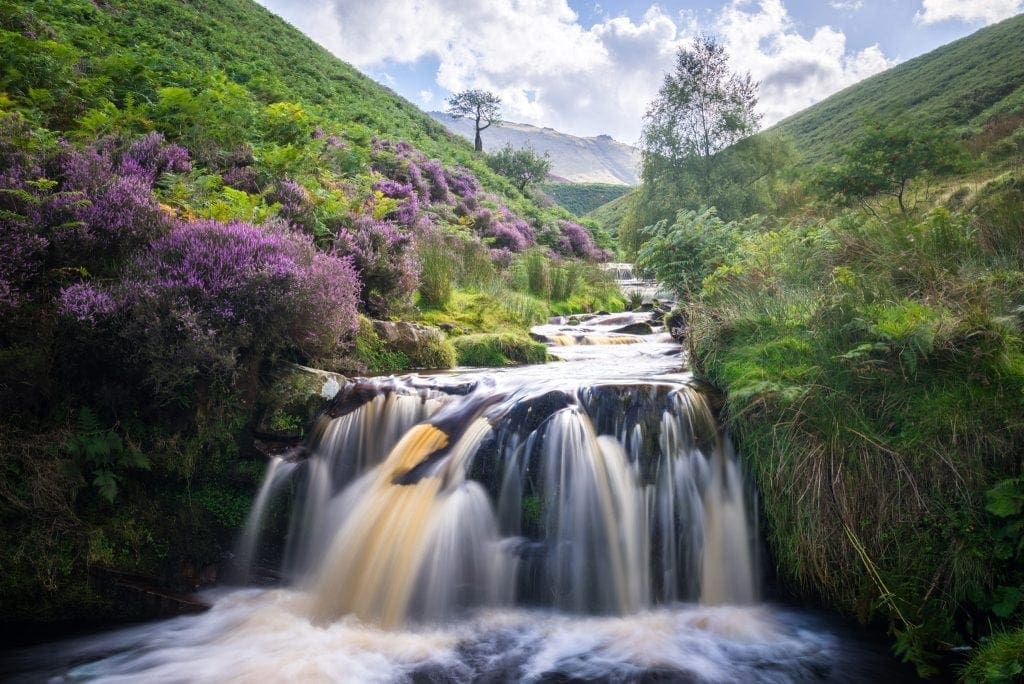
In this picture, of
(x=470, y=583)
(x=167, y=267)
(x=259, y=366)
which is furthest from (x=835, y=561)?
(x=167, y=267)

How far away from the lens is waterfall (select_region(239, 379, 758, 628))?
3965 millimetres

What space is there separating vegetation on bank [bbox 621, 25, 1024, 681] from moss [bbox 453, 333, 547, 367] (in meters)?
2.65

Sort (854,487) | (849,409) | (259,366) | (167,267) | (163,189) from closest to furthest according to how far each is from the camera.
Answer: (854,487) → (849,409) → (167,267) → (259,366) → (163,189)

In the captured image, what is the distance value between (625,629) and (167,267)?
459 cm

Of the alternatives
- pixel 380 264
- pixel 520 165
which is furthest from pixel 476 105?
pixel 380 264

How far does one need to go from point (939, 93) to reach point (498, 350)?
183 feet

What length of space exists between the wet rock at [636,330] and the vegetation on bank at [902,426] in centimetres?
421

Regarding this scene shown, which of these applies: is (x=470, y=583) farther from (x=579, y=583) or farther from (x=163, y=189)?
(x=163, y=189)

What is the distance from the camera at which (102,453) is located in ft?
13.3

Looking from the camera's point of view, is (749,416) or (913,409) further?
(749,416)

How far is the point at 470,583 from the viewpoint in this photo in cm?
403

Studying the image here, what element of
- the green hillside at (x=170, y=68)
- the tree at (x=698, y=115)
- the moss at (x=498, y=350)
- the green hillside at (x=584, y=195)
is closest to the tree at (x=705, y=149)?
the tree at (x=698, y=115)

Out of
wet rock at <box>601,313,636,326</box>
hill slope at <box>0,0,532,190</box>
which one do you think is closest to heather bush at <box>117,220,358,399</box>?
hill slope at <box>0,0,532,190</box>

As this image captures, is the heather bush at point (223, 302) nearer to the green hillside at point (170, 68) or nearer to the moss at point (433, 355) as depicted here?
the moss at point (433, 355)
